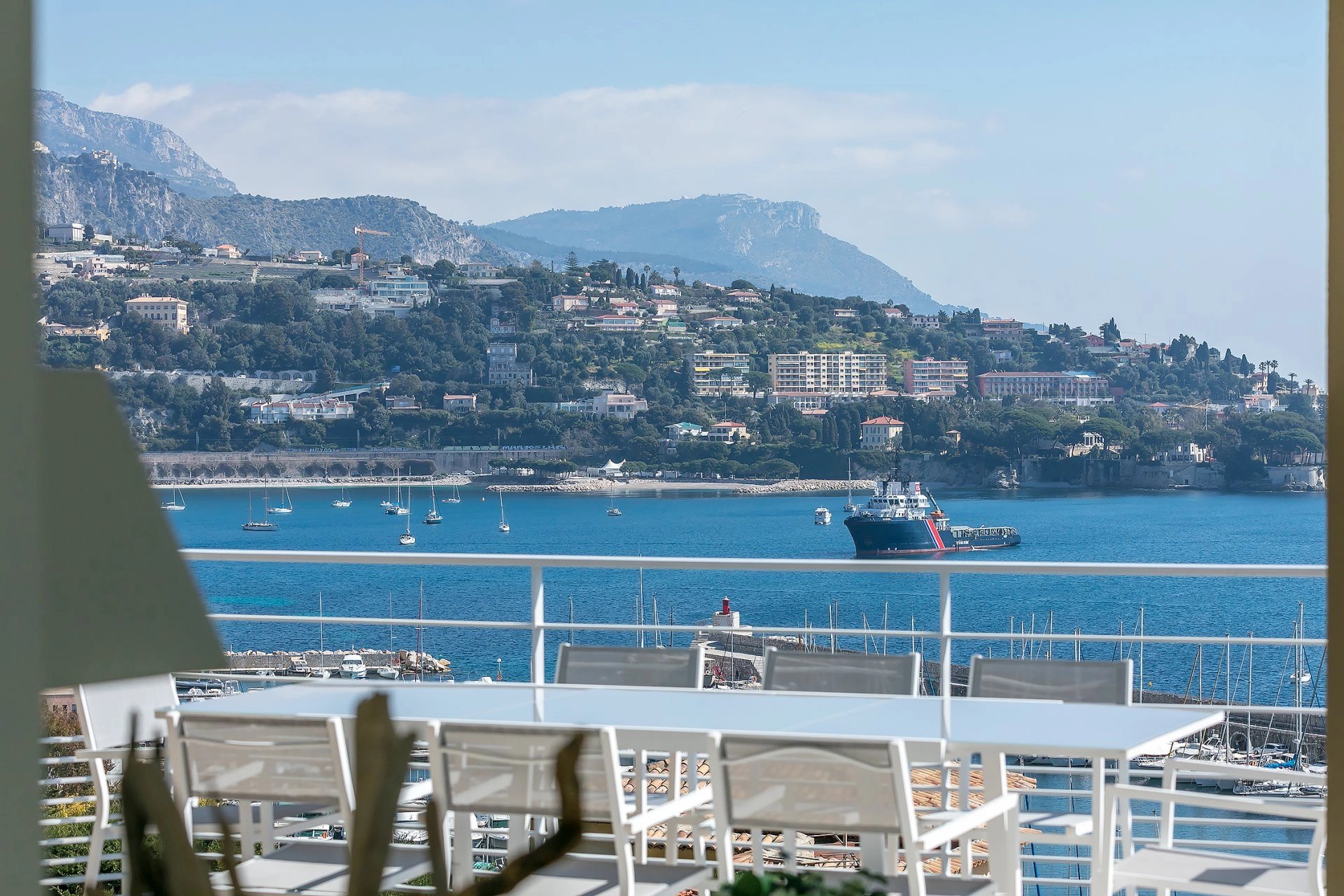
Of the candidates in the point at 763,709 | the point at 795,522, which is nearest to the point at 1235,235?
the point at 795,522

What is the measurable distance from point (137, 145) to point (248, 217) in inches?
363

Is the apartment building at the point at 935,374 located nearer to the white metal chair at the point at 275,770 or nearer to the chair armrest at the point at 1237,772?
the chair armrest at the point at 1237,772

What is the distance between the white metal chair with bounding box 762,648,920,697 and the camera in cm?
394

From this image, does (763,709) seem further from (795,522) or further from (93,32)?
(93,32)

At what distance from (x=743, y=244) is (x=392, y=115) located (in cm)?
1483

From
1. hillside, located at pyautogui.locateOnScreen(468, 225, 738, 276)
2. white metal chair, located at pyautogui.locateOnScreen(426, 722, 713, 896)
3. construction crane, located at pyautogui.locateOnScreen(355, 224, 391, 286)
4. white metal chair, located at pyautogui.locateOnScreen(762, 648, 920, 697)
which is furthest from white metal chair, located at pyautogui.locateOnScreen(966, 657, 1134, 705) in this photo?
hillside, located at pyautogui.locateOnScreen(468, 225, 738, 276)

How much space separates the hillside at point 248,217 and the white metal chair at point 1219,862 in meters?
42.8

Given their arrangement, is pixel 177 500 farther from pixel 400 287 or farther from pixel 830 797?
pixel 830 797

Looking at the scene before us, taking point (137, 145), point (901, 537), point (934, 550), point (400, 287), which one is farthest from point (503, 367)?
point (137, 145)

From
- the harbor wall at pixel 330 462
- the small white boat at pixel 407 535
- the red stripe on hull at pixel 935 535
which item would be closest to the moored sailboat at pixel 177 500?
the harbor wall at pixel 330 462

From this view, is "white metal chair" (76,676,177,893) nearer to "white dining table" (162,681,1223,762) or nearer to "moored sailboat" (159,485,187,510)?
"white dining table" (162,681,1223,762)

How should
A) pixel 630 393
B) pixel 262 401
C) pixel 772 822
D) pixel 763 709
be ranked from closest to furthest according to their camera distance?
1. pixel 772 822
2. pixel 763 709
3. pixel 262 401
4. pixel 630 393

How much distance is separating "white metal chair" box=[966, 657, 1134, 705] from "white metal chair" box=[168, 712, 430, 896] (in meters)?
1.72

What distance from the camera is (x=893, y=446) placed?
43.8m
